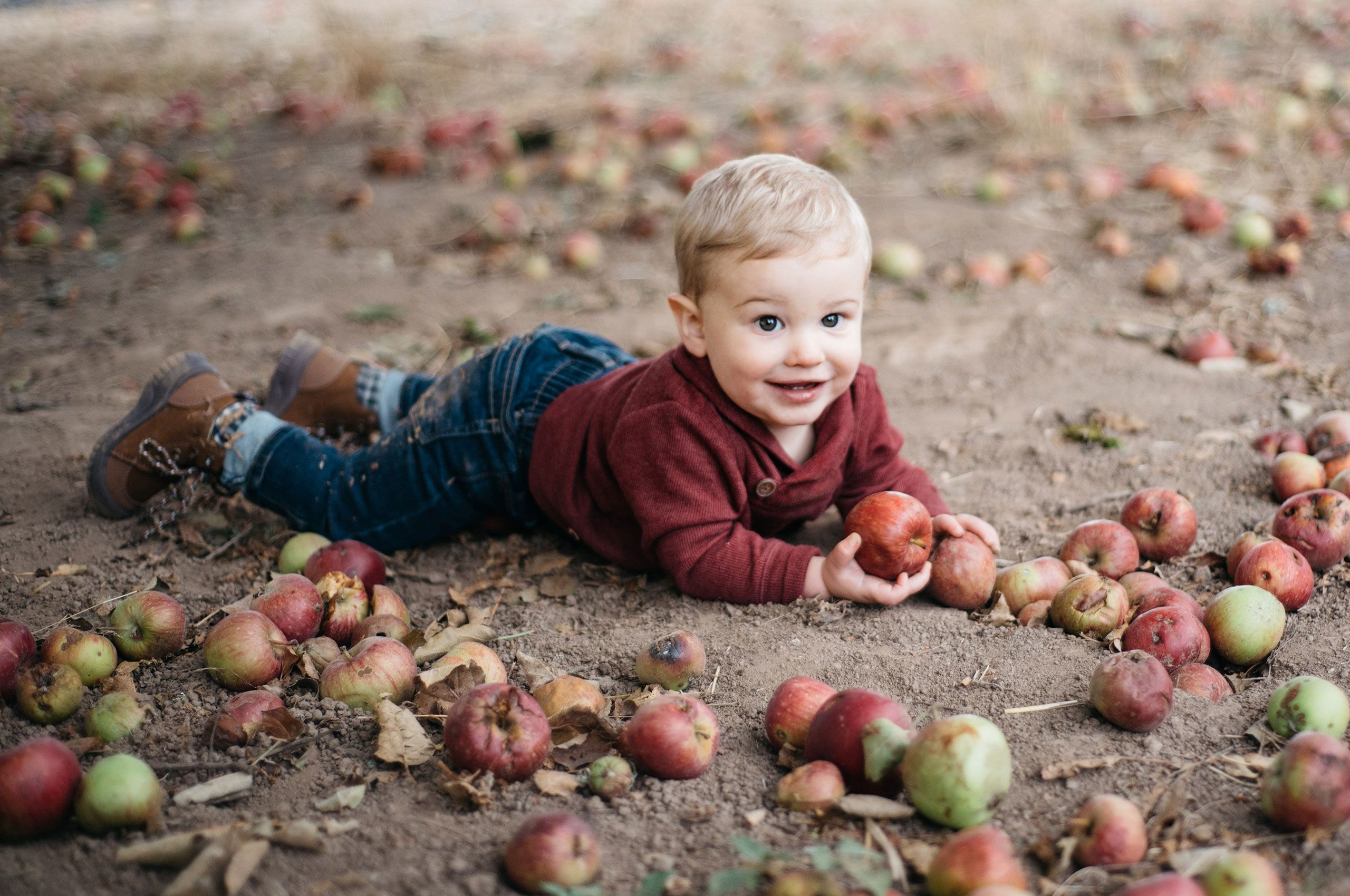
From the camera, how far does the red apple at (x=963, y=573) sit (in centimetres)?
313

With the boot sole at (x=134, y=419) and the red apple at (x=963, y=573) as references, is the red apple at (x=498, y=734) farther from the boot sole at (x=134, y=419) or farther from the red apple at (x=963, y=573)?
the boot sole at (x=134, y=419)

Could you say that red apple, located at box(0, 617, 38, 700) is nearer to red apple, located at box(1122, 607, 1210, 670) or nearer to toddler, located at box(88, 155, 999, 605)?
toddler, located at box(88, 155, 999, 605)

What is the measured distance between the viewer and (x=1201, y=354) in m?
4.89

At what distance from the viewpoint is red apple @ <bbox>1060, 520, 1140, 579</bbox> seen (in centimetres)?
329

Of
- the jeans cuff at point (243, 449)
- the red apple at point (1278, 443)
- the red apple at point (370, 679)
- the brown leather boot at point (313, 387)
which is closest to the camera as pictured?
the red apple at point (370, 679)

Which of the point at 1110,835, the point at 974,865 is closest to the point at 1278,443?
the point at 1110,835

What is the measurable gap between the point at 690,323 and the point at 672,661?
958 mm

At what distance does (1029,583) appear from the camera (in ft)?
10.3

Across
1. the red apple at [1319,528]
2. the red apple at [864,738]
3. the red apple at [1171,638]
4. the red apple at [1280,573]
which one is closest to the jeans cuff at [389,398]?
the red apple at [864,738]

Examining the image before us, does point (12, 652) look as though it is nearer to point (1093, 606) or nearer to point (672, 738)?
point (672, 738)

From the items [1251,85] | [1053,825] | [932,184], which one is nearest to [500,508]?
[1053,825]

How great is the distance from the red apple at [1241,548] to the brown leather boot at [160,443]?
340 centimetres

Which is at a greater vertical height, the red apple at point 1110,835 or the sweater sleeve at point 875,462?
the sweater sleeve at point 875,462

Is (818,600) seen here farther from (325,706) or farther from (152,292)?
(152,292)
